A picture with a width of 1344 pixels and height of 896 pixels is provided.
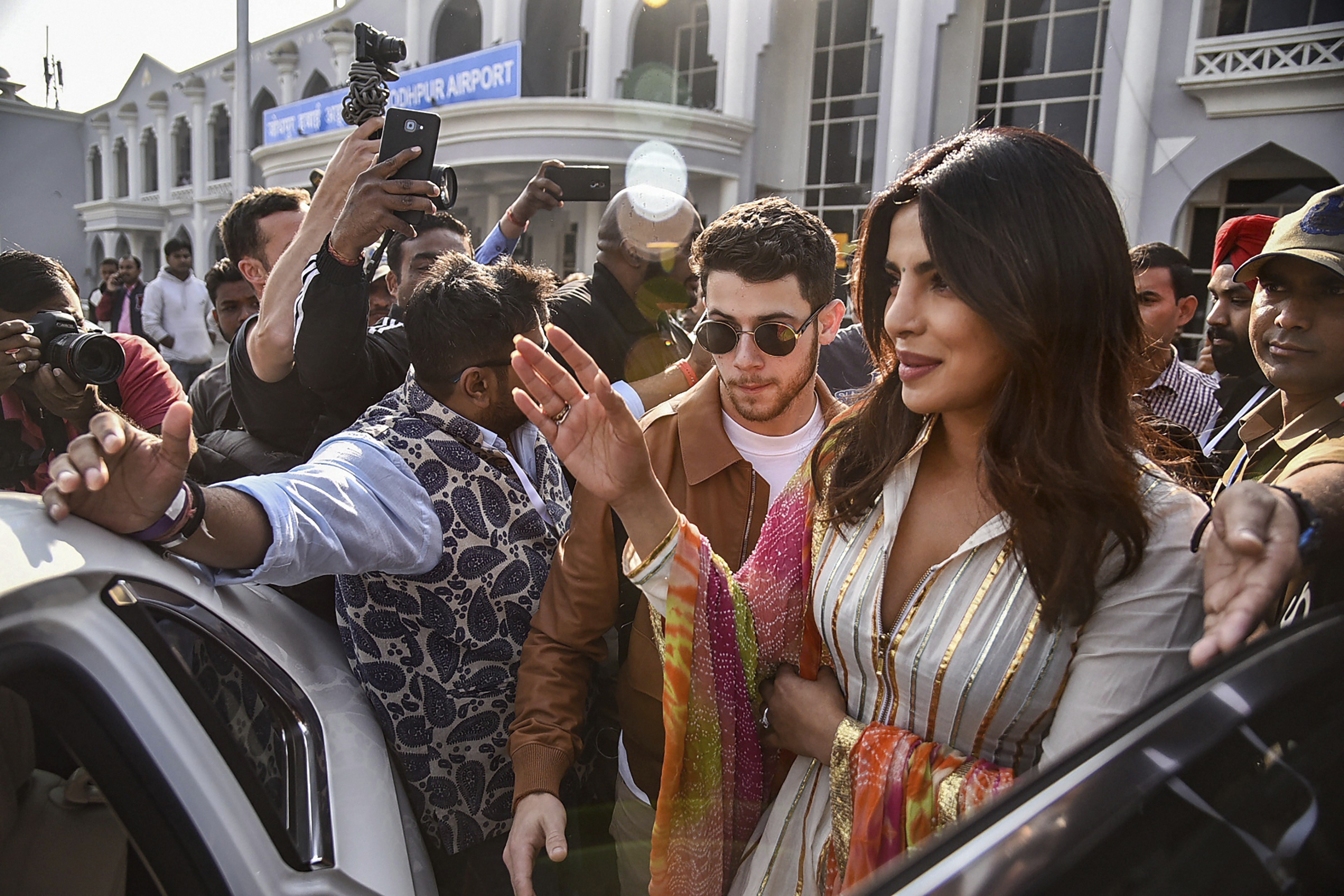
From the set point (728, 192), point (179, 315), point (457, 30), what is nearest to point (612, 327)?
point (179, 315)

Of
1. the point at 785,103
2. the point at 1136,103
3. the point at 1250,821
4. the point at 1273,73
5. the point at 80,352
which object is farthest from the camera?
the point at 785,103

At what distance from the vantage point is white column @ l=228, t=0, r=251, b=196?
1.94 metres

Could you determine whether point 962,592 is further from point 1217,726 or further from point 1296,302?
point 1296,302

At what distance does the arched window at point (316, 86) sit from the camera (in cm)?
Result: 1311

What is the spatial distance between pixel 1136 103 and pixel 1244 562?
925 centimetres

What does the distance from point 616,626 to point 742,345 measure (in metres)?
0.72

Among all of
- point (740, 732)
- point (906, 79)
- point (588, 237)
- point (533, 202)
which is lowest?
point (740, 732)

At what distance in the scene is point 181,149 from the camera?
267cm

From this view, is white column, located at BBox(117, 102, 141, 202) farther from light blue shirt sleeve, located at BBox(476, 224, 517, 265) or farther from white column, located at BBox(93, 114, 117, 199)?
light blue shirt sleeve, located at BBox(476, 224, 517, 265)

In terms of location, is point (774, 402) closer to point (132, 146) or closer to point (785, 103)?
point (132, 146)

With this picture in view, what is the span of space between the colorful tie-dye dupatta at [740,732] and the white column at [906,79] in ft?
33.5

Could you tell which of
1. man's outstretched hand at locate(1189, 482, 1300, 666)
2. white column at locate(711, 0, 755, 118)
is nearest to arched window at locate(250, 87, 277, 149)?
white column at locate(711, 0, 755, 118)

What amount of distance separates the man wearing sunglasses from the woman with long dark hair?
0.28 m

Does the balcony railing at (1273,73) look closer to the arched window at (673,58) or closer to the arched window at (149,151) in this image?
the arched window at (673,58)
